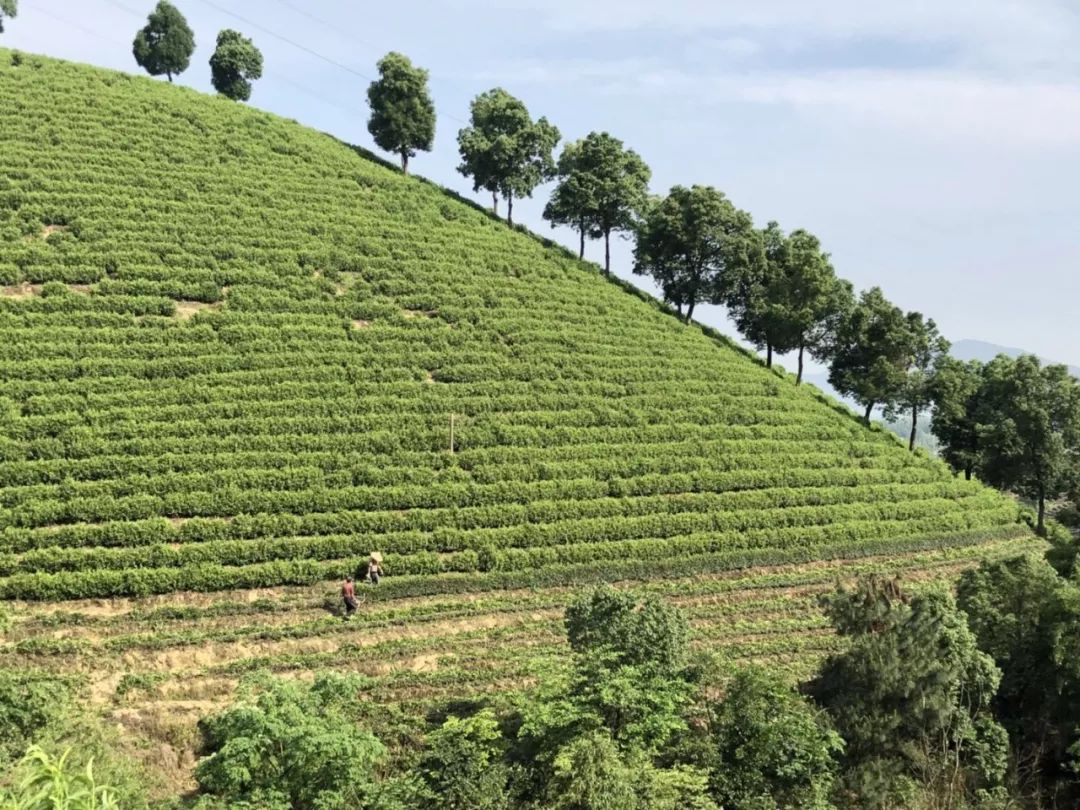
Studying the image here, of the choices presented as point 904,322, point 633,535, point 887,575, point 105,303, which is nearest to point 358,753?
point 633,535

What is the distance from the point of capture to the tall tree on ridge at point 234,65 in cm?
4756

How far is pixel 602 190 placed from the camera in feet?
137

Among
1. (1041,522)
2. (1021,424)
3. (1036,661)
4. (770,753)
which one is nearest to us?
(770,753)

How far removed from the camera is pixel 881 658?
14.0 m

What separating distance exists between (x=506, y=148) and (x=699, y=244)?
1297 centimetres

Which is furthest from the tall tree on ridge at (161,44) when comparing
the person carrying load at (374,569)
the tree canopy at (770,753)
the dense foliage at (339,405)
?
the tree canopy at (770,753)

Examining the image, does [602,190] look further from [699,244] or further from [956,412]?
[956,412]

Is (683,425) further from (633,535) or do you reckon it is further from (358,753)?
(358,753)

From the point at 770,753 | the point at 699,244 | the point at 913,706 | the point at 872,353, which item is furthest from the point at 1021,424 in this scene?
the point at 770,753

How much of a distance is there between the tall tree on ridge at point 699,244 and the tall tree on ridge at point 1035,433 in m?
14.0

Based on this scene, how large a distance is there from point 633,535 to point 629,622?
31.7 ft

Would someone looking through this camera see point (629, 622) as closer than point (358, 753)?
No

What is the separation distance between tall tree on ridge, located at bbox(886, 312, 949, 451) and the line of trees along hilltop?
0.06 meters

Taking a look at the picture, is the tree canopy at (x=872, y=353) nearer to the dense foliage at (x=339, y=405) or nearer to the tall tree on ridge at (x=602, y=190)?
the dense foliage at (x=339, y=405)
